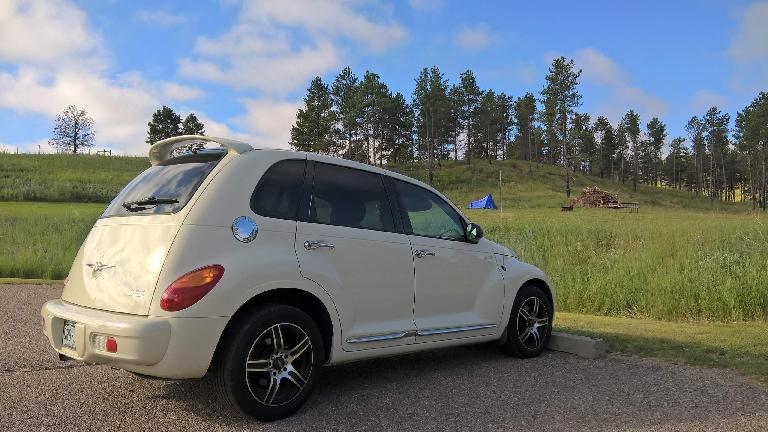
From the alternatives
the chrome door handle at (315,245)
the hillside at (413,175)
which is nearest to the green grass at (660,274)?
the chrome door handle at (315,245)

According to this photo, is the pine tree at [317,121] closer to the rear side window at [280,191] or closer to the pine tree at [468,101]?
the pine tree at [468,101]

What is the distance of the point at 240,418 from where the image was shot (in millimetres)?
3908

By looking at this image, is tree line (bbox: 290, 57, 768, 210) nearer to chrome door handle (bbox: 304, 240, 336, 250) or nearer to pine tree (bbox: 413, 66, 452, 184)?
pine tree (bbox: 413, 66, 452, 184)

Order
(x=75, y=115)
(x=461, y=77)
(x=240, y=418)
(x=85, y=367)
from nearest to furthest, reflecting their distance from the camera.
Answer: (x=240, y=418), (x=85, y=367), (x=461, y=77), (x=75, y=115)

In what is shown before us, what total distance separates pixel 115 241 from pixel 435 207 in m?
2.70

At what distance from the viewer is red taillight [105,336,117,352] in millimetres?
3562

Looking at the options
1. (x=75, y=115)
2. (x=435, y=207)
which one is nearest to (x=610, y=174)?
(x=75, y=115)

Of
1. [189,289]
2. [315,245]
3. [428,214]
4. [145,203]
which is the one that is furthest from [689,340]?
[145,203]

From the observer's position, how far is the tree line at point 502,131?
271ft

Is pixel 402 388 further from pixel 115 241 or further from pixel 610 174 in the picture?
pixel 610 174

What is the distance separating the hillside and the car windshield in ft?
129

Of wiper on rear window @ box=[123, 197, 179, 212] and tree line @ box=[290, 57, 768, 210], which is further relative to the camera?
tree line @ box=[290, 57, 768, 210]

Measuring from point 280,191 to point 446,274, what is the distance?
66.0 inches

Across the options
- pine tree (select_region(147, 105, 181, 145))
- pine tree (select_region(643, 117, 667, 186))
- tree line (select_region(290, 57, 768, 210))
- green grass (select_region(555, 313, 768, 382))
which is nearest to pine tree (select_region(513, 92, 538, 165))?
tree line (select_region(290, 57, 768, 210))
